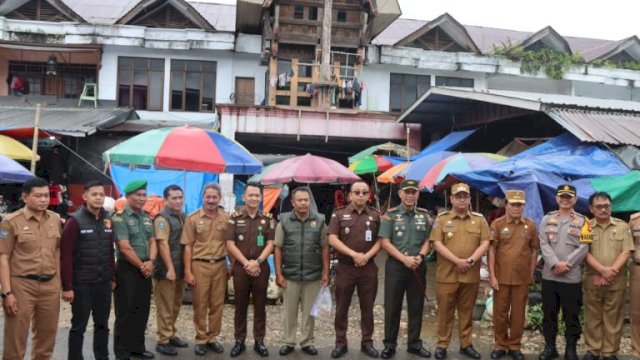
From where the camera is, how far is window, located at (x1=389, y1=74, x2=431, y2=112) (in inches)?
768

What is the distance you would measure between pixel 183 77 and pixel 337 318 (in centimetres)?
1473

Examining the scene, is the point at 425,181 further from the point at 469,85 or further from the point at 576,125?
the point at 469,85

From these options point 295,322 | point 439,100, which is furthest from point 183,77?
point 295,322

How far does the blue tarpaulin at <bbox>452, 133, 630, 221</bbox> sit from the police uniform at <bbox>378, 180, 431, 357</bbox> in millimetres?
2466

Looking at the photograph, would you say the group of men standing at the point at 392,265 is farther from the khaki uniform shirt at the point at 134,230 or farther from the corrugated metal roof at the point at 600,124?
the corrugated metal roof at the point at 600,124

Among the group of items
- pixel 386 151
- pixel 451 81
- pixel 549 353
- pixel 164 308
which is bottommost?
pixel 549 353

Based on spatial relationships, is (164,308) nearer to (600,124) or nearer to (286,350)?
(286,350)

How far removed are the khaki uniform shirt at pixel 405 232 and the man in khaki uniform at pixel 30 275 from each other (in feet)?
10.4

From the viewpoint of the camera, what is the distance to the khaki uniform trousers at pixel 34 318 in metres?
4.27

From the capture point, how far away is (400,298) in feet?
18.0

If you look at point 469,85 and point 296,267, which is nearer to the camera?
point 296,267

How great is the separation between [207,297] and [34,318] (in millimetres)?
1627

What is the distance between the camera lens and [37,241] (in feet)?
14.4

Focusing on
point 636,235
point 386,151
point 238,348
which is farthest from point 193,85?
point 636,235
